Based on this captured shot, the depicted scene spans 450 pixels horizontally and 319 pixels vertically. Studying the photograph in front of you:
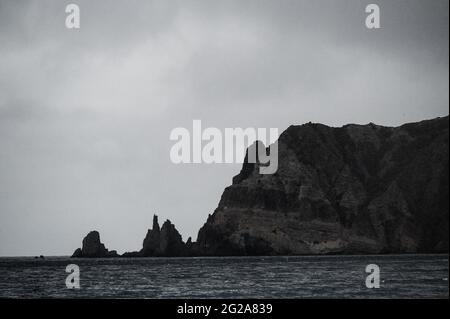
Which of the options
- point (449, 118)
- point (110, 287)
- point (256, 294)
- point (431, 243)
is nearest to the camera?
point (449, 118)

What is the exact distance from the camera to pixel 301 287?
→ 4481 cm

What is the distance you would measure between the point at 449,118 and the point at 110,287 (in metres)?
39.1
